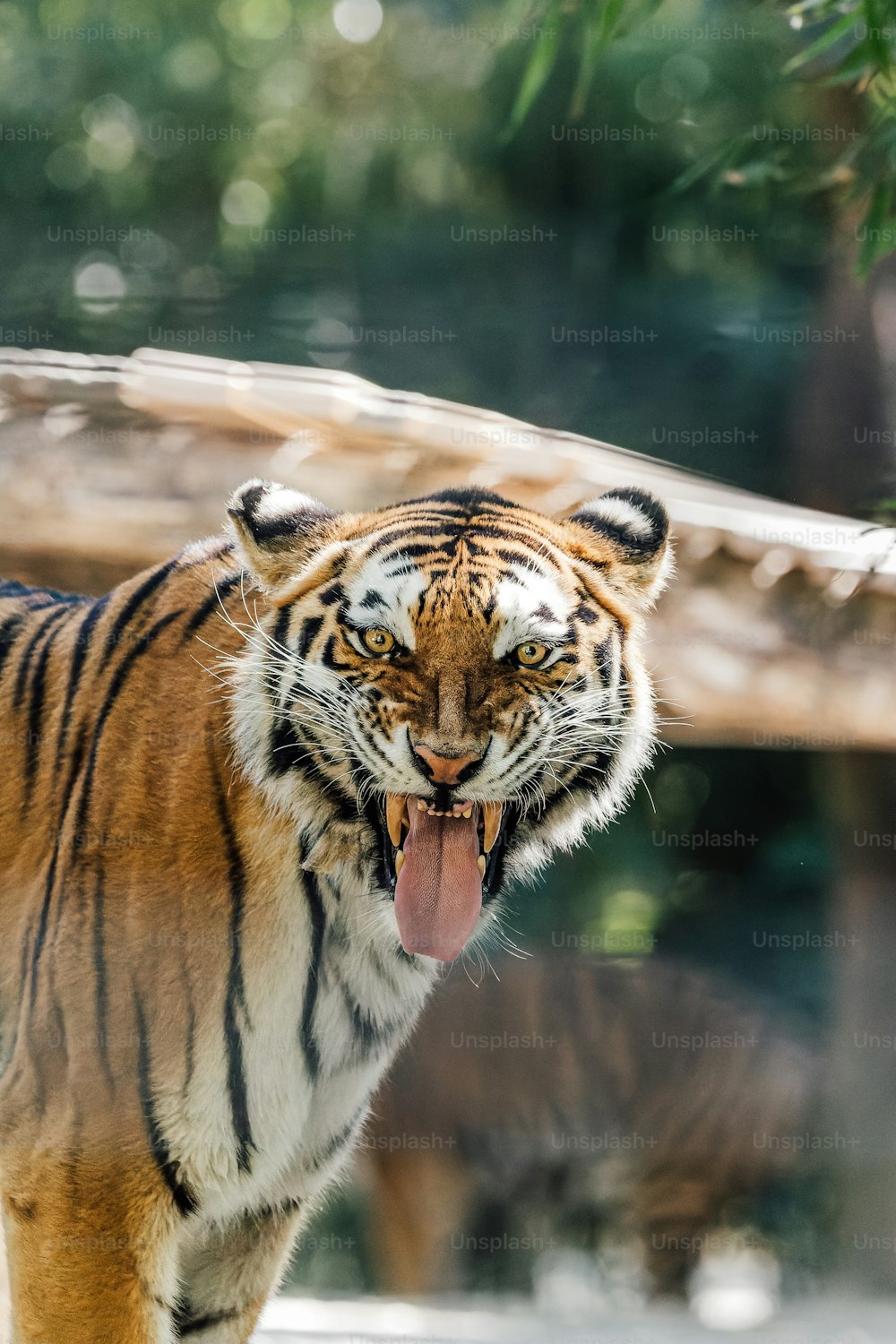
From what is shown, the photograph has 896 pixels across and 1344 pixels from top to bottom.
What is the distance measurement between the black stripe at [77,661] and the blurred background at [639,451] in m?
0.98

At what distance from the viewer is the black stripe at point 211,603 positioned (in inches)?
62.7

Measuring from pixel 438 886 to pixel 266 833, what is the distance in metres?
0.24

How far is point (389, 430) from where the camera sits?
94.9 inches

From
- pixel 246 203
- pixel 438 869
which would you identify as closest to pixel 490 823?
pixel 438 869

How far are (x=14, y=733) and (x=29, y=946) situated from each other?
0.95 feet

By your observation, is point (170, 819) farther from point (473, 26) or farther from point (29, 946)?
point (473, 26)

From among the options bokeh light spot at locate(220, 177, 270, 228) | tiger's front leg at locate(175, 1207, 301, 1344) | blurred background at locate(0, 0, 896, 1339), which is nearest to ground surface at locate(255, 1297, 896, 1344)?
blurred background at locate(0, 0, 896, 1339)

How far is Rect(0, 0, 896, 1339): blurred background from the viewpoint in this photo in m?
2.96

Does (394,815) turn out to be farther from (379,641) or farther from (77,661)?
(77,661)

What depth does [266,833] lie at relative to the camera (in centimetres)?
150

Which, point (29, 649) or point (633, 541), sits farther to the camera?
point (29, 649)

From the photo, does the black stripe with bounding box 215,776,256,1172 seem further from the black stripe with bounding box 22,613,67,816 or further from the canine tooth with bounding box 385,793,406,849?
the black stripe with bounding box 22,613,67,816

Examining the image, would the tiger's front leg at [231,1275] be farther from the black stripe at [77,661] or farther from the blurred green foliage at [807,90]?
the blurred green foliage at [807,90]

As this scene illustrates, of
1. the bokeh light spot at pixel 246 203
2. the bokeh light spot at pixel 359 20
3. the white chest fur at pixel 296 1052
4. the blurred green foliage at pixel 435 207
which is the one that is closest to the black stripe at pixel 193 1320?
the white chest fur at pixel 296 1052
